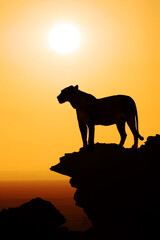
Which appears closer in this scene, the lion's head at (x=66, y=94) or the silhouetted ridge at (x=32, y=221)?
the lion's head at (x=66, y=94)

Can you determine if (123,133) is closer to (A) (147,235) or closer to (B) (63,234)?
(A) (147,235)

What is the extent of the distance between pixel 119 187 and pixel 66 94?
4.32 metres

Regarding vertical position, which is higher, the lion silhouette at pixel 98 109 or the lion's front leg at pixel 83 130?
the lion silhouette at pixel 98 109

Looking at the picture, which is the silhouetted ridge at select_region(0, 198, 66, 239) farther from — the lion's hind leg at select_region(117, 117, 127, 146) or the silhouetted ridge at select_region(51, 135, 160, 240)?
the lion's hind leg at select_region(117, 117, 127, 146)

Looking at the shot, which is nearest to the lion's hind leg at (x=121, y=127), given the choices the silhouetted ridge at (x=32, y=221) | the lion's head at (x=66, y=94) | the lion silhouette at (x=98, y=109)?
the lion silhouette at (x=98, y=109)

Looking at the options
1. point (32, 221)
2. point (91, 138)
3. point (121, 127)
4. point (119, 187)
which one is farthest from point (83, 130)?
point (32, 221)

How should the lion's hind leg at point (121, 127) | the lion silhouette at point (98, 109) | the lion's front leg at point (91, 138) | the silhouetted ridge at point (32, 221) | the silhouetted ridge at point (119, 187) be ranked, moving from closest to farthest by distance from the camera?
the silhouetted ridge at point (119, 187) < the lion's front leg at point (91, 138) < the lion silhouette at point (98, 109) < the lion's hind leg at point (121, 127) < the silhouetted ridge at point (32, 221)

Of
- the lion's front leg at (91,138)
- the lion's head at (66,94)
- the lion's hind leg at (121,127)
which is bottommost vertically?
the lion's front leg at (91,138)

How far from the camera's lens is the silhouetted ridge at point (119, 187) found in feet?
55.3

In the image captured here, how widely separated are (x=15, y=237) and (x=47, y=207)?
3109 millimetres

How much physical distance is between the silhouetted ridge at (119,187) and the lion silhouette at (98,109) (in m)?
0.75

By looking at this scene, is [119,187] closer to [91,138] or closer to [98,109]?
[91,138]

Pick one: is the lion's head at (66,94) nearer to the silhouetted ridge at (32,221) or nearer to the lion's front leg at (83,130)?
the lion's front leg at (83,130)

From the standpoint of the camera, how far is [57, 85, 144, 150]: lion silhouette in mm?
18562
